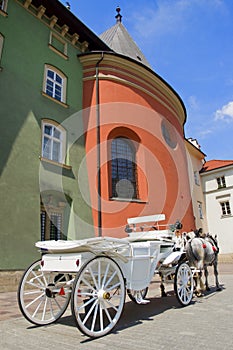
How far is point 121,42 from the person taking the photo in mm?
20047

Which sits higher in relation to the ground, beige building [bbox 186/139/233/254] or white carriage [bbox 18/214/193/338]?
beige building [bbox 186/139/233/254]

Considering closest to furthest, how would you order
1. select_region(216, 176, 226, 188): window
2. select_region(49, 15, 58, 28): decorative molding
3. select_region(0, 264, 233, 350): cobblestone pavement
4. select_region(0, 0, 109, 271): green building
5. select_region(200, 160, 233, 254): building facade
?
select_region(0, 264, 233, 350): cobblestone pavement
select_region(0, 0, 109, 271): green building
select_region(49, 15, 58, 28): decorative molding
select_region(200, 160, 233, 254): building facade
select_region(216, 176, 226, 188): window

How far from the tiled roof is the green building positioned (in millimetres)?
5272

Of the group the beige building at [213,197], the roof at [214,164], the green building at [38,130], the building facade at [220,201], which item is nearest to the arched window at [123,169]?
the green building at [38,130]

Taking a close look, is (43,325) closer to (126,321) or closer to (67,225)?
(126,321)

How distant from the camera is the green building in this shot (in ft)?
30.0

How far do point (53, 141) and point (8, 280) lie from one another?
5.83 meters

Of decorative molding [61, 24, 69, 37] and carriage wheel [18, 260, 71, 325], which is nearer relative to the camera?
carriage wheel [18, 260, 71, 325]

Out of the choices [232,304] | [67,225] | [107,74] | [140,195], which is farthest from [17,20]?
[232,304]

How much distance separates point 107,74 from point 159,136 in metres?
4.54

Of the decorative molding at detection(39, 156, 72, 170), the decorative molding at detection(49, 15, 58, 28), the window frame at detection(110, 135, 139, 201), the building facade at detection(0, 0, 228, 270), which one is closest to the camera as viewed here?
the building facade at detection(0, 0, 228, 270)

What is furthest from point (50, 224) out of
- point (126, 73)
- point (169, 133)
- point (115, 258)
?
point (169, 133)

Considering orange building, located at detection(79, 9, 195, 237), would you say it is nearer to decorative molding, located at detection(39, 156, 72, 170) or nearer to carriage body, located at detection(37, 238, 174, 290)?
decorative molding, located at detection(39, 156, 72, 170)

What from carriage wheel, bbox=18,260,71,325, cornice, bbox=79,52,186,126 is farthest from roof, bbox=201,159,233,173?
carriage wheel, bbox=18,260,71,325
